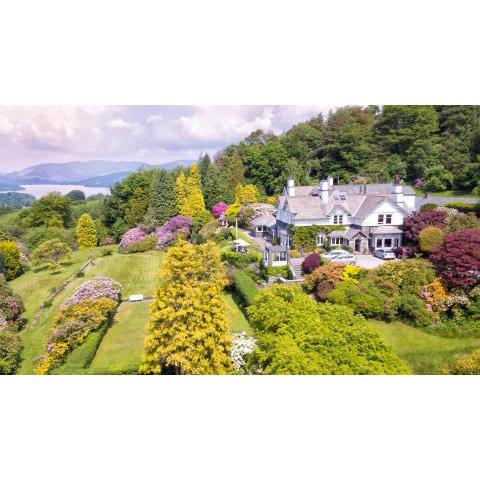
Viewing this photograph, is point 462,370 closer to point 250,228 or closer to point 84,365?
point 250,228

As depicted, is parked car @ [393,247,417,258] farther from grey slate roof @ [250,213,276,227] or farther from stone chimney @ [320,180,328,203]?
grey slate roof @ [250,213,276,227]

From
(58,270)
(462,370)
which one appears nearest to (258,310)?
(462,370)

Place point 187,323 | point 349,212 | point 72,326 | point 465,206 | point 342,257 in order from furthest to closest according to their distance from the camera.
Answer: point 349,212 < point 342,257 < point 465,206 < point 72,326 < point 187,323

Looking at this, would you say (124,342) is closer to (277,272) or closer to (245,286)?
(245,286)

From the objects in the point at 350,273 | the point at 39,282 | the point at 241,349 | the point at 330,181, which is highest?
the point at 330,181

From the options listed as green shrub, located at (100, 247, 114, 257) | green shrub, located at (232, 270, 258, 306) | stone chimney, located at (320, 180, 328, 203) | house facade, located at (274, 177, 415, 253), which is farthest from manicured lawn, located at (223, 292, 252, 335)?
stone chimney, located at (320, 180, 328, 203)

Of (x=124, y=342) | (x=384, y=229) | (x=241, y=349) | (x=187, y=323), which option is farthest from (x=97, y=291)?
(x=384, y=229)

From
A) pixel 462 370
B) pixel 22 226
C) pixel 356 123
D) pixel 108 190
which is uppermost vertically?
pixel 356 123
